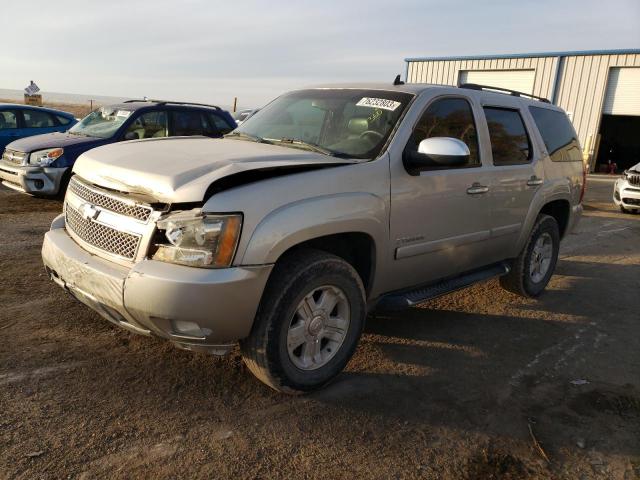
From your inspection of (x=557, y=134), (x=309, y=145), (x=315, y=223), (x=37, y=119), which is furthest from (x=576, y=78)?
(x=315, y=223)

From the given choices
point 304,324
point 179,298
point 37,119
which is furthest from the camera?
point 37,119

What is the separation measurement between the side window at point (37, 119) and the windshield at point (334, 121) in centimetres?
838

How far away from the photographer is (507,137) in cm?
450

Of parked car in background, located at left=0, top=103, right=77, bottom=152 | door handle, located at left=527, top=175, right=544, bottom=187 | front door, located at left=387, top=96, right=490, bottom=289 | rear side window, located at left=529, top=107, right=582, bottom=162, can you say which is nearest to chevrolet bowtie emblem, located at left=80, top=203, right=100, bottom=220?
front door, located at left=387, top=96, right=490, bottom=289

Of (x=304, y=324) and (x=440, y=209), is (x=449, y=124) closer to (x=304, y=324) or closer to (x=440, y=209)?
(x=440, y=209)

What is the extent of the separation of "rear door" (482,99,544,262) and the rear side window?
0.31 metres

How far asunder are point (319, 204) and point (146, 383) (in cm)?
148

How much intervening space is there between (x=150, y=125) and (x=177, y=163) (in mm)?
6408

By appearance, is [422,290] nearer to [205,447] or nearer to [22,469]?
[205,447]

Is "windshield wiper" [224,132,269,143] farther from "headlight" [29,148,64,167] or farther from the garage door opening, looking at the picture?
the garage door opening

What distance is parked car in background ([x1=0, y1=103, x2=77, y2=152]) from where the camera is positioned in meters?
10.6

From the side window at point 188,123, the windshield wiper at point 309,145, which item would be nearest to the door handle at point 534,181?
the windshield wiper at point 309,145

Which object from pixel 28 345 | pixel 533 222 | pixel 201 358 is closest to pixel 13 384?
pixel 28 345

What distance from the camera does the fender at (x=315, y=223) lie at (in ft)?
8.74
